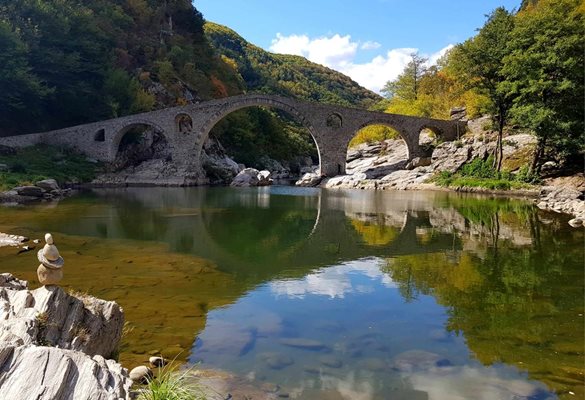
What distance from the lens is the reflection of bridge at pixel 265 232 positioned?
1141 cm

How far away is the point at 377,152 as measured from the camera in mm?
54031

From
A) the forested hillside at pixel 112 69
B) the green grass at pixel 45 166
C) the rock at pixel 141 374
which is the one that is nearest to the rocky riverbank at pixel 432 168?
the forested hillside at pixel 112 69

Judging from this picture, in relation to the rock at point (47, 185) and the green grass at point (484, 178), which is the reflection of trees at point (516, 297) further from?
the rock at point (47, 185)

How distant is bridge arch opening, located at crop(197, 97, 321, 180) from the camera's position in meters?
54.2

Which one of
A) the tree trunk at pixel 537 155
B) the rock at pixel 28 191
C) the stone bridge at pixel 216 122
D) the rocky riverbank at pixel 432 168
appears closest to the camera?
the rock at pixel 28 191

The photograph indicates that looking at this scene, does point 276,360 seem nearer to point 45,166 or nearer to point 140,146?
point 45,166

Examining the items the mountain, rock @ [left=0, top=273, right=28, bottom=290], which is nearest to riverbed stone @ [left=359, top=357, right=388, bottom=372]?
rock @ [left=0, top=273, right=28, bottom=290]

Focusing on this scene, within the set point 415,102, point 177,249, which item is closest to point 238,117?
point 415,102

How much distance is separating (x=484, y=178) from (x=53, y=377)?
119 ft

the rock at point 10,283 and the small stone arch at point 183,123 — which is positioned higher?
the small stone arch at point 183,123

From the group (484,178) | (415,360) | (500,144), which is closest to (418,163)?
(484,178)

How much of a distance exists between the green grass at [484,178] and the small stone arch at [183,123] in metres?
24.2

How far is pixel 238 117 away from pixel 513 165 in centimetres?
3570

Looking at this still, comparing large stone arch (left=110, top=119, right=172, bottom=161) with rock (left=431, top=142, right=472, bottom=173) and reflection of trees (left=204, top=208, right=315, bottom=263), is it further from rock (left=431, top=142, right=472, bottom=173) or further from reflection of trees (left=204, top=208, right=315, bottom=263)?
rock (left=431, top=142, right=472, bottom=173)
